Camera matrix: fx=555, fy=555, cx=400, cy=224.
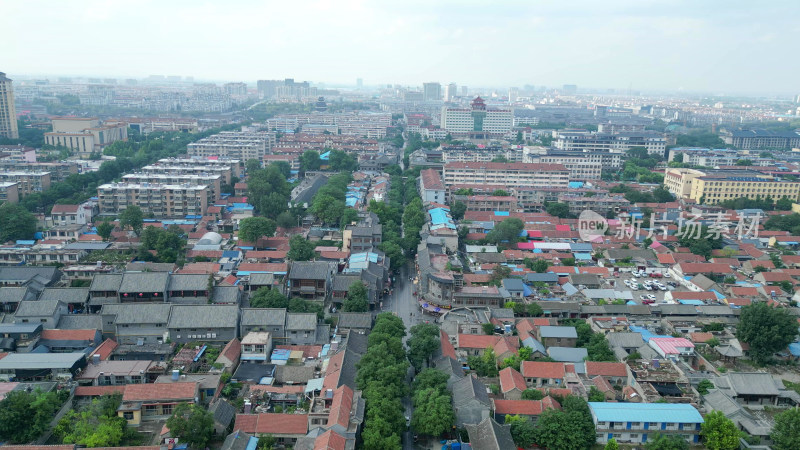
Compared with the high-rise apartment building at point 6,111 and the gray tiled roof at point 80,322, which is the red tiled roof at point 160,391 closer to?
the gray tiled roof at point 80,322

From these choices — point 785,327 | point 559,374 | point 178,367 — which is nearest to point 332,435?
point 178,367

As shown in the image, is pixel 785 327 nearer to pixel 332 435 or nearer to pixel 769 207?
pixel 332 435

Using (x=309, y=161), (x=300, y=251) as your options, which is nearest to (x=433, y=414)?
(x=300, y=251)

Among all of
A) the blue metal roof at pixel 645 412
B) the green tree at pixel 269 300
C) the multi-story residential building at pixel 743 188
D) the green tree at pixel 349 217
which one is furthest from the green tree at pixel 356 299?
the multi-story residential building at pixel 743 188

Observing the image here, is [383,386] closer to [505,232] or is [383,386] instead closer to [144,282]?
[144,282]

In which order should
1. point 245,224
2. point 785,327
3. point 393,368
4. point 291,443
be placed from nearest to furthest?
point 291,443 → point 393,368 → point 785,327 → point 245,224
